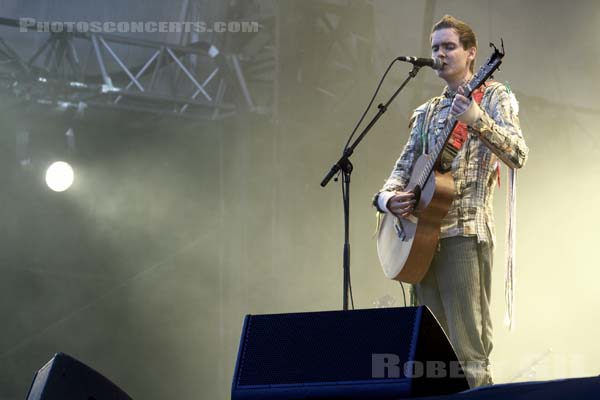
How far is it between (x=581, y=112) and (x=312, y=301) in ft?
7.96

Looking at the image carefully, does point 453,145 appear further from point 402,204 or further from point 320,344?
point 320,344

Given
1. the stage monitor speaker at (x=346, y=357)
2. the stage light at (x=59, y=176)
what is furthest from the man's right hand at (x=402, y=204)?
the stage light at (x=59, y=176)

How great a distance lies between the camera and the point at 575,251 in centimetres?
580

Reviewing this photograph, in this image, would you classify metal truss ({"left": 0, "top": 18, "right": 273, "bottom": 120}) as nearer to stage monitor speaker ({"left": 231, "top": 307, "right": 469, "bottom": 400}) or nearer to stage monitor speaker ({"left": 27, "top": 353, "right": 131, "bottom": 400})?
stage monitor speaker ({"left": 27, "top": 353, "right": 131, "bottom": 400})

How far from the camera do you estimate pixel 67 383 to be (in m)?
1.88

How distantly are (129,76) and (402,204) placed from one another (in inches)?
135

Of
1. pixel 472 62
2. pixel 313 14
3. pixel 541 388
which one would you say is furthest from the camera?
pixel 313 14

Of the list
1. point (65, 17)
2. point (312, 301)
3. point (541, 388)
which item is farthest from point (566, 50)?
point (541, 388)

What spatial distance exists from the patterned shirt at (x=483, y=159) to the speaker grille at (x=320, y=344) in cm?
130

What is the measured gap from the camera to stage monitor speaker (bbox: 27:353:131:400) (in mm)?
1823

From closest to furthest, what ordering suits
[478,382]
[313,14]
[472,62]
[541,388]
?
[541,388] → [478,382] → [472,62] → [313,14]

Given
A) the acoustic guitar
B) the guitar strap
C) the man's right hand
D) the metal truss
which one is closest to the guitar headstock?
the acoustic guitar

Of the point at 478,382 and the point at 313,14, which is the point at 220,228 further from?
the point at 478,382

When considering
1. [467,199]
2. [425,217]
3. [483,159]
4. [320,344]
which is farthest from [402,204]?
[320,344]
